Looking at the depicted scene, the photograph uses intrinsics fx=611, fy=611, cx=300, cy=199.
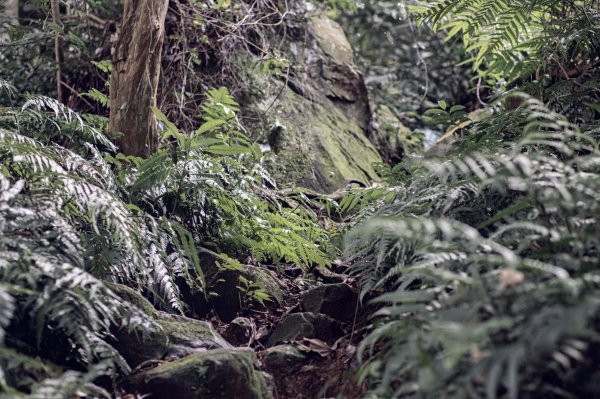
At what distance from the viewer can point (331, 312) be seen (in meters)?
2.96

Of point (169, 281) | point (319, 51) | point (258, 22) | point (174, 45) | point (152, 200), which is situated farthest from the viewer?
point (319, 51)

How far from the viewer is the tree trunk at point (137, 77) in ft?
11.9

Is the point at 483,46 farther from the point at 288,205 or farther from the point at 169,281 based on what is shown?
the point at 169,281

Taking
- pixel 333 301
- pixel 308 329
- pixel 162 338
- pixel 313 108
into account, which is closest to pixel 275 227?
pixel 333 301

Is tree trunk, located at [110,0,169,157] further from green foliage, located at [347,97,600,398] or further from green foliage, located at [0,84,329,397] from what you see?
green foliage, located at [347,97,600,398]

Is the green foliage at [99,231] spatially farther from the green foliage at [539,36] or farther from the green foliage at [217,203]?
the green foliage at [539,36]

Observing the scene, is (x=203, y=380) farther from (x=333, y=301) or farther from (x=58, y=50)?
(x=58, y=50)

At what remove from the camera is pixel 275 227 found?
3.60 metres

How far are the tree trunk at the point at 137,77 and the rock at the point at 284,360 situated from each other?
161 centimetres

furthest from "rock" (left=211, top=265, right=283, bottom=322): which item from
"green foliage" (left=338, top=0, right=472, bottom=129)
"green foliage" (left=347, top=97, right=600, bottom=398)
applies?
"green foliage" (left=338, top=0, right=472, bottom=129)

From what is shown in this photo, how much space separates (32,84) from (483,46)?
11.9 feet

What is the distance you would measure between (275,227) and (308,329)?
0.93 meters

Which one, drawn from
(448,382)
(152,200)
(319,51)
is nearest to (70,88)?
(152,200)

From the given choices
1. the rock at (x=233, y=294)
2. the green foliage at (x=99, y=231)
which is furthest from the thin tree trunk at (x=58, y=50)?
the rock at (x=233, y=294)
